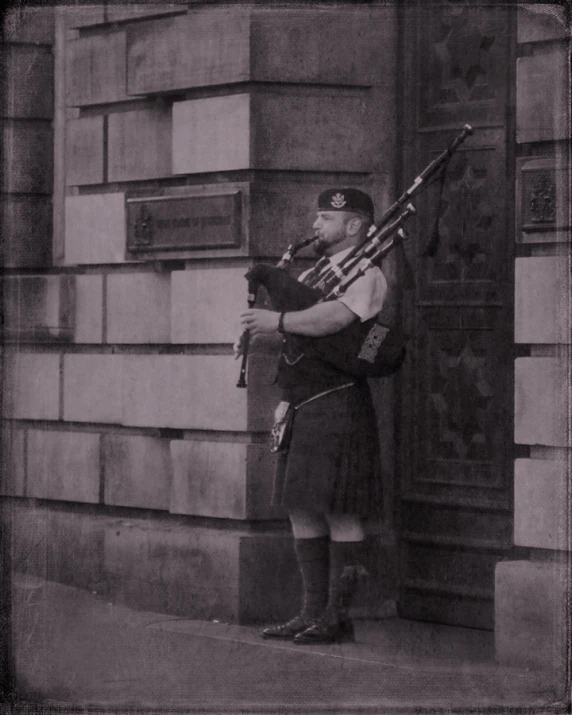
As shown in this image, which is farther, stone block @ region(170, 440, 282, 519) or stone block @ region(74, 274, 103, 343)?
stone block @ region(74, 274, 103, 343)

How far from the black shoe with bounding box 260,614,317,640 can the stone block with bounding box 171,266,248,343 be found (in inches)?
66.4

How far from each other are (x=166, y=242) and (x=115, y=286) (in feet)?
2.29

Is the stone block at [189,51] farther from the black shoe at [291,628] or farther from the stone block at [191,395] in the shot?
the black shoe at [291,628]

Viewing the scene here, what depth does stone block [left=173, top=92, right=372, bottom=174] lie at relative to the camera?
33.9ft

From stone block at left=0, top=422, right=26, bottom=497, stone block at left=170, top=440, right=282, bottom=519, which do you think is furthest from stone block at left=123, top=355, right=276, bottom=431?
stone block at left=0, top=422, right=26, bottom=497

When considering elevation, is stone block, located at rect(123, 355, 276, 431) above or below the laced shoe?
above

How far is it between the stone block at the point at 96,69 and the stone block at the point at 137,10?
0.36ft

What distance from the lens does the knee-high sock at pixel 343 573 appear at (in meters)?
9.61

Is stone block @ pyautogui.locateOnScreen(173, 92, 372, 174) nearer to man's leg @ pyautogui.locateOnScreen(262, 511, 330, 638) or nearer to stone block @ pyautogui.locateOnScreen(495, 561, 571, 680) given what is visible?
man's leg @ pyautogui.locateOnScreen(262, 511, 330, 638)

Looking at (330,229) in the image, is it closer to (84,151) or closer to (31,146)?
(84,151)

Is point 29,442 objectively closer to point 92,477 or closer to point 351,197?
point 92,477

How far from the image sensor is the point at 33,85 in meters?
12.2

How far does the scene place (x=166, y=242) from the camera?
11.0 metres

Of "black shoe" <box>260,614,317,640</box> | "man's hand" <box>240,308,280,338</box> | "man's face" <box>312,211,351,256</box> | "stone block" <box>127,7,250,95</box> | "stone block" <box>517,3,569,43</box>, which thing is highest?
"stone block" <box>127,7,250,95</box>
